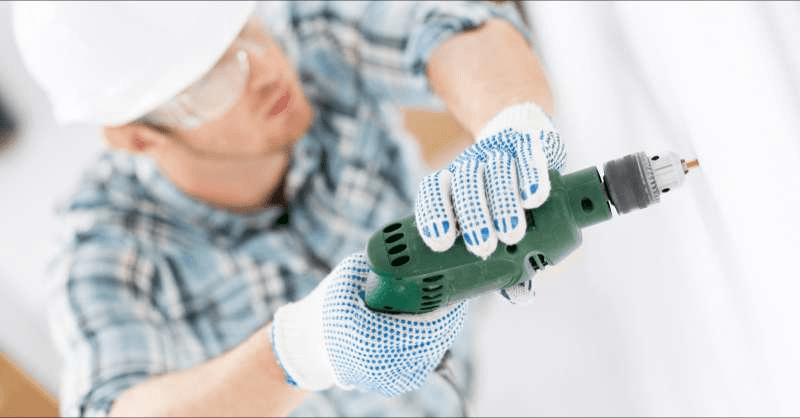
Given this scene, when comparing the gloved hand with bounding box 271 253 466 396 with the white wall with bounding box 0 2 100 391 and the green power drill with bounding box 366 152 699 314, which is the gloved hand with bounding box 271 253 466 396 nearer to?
the green power drill with bounding box 366 152 699 314

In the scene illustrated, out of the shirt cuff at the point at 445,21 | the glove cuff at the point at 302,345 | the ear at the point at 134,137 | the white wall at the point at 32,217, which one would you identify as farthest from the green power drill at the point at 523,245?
the white wall at the point at 32,217

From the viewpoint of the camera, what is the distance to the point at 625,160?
68cm

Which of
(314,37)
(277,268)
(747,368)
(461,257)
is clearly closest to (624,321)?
(747,368)

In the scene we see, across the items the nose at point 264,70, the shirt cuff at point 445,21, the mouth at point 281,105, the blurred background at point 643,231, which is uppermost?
the nose at point 264,70

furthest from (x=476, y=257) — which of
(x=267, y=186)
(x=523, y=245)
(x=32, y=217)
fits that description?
(x=32, y=217)

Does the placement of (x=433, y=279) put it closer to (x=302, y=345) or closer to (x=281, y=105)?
(x=302, y=345)

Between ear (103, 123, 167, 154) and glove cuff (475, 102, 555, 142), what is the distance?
21.5 inches

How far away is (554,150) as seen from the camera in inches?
31.4

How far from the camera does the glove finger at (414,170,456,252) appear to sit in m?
0.71

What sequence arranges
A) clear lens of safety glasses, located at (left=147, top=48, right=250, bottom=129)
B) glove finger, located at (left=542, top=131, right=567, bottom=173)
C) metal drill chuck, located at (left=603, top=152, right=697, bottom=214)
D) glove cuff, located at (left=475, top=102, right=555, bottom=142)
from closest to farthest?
1. metal drill chuck, located at (left=603, top=152, right=697, bottom=214)
2. glove finger, located at (left=542, top=131, right=567, bottom=173)
3. glove cuff, located at (left=475, top=102, right=555, bottom=142)
4. clear lens of safety glasses, located at (left=147, top=48, right=250, bottom=129)

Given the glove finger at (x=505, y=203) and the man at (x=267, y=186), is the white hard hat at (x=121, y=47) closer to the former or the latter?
the man at (x=267, y=186)

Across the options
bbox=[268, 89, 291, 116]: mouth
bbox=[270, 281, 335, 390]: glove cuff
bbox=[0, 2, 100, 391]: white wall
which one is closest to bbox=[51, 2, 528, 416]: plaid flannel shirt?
bbox=[268, 89, 291, 116]: mouth

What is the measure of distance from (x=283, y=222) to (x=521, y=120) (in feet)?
2.26

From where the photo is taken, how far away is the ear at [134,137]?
4.11 feet
